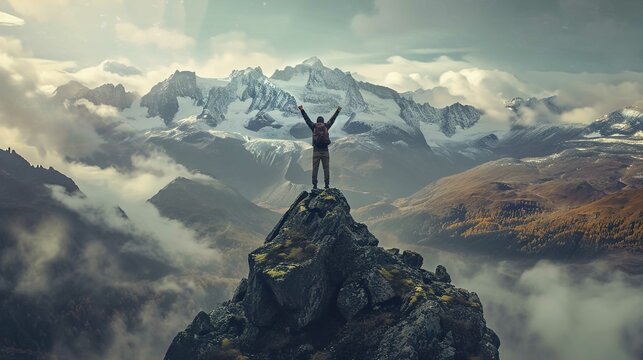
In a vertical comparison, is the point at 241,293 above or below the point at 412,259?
below

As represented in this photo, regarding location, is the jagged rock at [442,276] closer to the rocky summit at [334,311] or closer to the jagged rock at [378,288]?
the rocky summit at [334,311]

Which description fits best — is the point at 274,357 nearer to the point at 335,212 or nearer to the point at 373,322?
the point at 373,322

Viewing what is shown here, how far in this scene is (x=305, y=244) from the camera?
7038 centimetres

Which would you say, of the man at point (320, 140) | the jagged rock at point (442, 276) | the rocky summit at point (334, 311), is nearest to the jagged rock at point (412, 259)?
the jagged rock at point (442, 276)

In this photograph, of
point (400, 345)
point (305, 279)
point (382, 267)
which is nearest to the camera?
point (400, 345)

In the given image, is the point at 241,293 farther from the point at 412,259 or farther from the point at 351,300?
the point at 412,259

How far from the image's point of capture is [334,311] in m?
63.6

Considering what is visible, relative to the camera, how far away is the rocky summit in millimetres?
57844

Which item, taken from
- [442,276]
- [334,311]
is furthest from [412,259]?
[334,311]

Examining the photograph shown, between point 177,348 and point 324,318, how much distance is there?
721 inches

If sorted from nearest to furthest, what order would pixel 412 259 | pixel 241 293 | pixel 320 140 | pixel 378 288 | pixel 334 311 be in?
pixel 378 288
pixel 334 311
pixel 320 140
pixel 241 293
pixel 412 259

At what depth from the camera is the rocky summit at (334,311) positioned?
190 ft

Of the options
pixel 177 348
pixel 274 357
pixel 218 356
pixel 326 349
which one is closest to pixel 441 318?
pixel 326 349

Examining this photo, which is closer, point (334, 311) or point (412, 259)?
point (334, 311)
